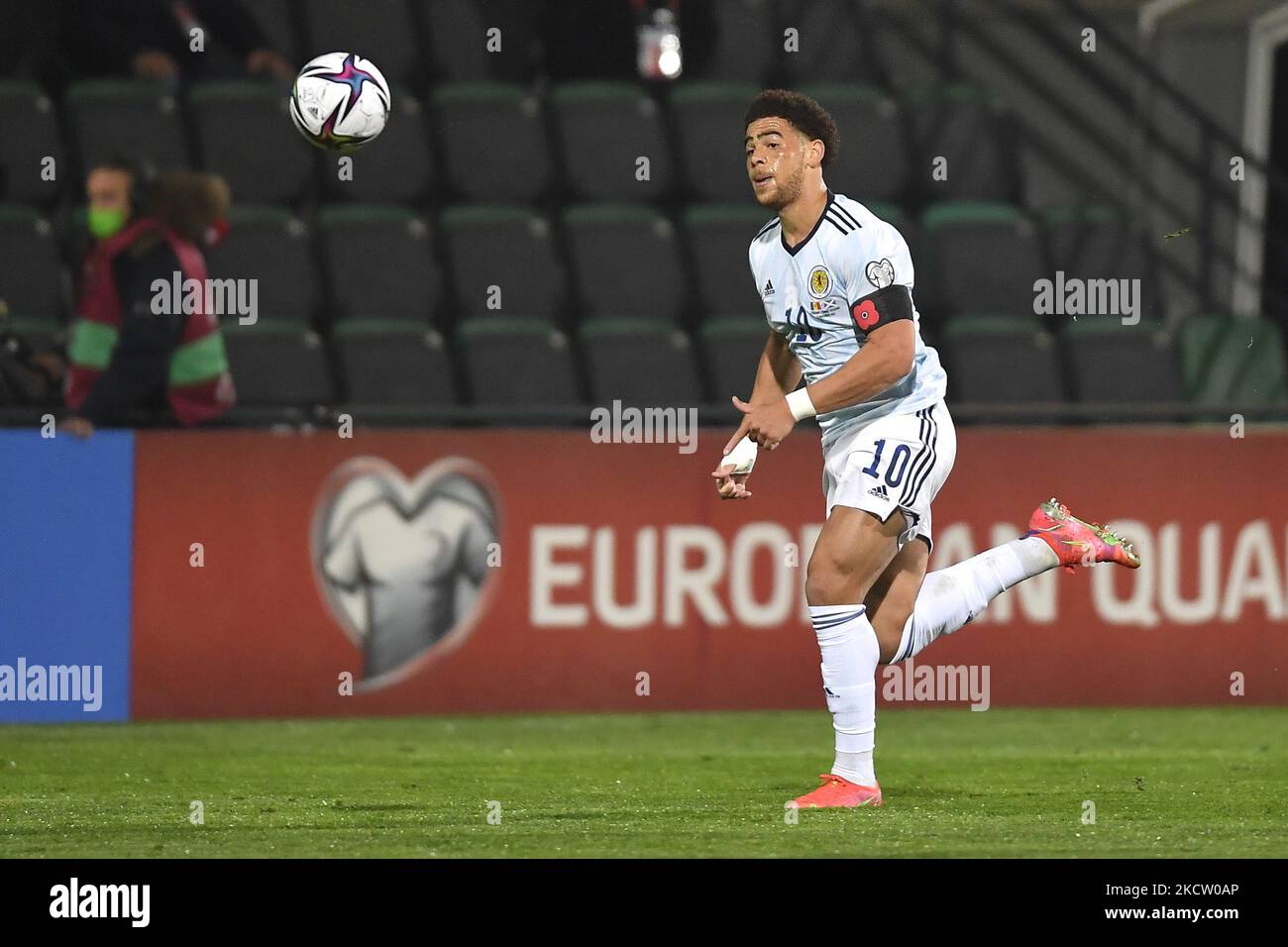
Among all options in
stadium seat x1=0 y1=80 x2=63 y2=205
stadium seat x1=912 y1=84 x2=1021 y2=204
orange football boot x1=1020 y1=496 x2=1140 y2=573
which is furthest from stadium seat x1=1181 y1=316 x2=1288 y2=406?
stadium seat x1=0 y1=80 x2=63 y2=205

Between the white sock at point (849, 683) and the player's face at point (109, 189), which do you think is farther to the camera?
the player's face at point (109, 189)

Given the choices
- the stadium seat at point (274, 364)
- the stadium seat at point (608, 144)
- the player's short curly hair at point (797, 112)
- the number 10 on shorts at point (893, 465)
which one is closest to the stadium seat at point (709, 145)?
the stadium seat at point (608, 144)

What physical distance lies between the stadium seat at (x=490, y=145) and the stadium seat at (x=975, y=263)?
7.01ft

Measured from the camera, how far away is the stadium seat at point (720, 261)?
11180 mm

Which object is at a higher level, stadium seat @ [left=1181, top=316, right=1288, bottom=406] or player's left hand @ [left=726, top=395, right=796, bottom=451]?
stadium seat @ [left=1181, top=316, right=1288, bottom=406]

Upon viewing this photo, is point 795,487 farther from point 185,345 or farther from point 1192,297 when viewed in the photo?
point 1192,297

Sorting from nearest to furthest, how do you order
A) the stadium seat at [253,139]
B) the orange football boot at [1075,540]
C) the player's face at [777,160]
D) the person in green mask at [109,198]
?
the player's face at [777,160], the orange football boot at [1075,540], the person in green mask at [109,198], the stadium seat at [253,139]

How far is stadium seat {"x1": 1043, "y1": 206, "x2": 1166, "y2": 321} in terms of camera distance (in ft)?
38.6

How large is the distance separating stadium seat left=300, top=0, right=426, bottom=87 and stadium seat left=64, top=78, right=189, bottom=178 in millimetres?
1193

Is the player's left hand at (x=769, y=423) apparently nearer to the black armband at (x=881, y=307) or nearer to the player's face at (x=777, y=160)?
the black armband at (x=881, y=307)

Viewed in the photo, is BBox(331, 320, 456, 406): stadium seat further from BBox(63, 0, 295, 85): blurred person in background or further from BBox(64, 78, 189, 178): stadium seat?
BBox(63, 0, 295, 85): blurred person in background

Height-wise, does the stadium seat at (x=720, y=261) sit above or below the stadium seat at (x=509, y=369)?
A: above

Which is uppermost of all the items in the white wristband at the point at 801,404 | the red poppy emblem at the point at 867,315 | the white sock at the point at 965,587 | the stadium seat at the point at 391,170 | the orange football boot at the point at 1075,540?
the stadium seat at the point at 391,170

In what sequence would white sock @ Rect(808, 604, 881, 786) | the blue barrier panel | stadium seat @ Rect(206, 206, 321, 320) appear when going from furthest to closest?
stadium seat @ Rect(206, 206, 321, 320), the blue barrier panel, white sock @ Rect(808, 604, 881, 786)
